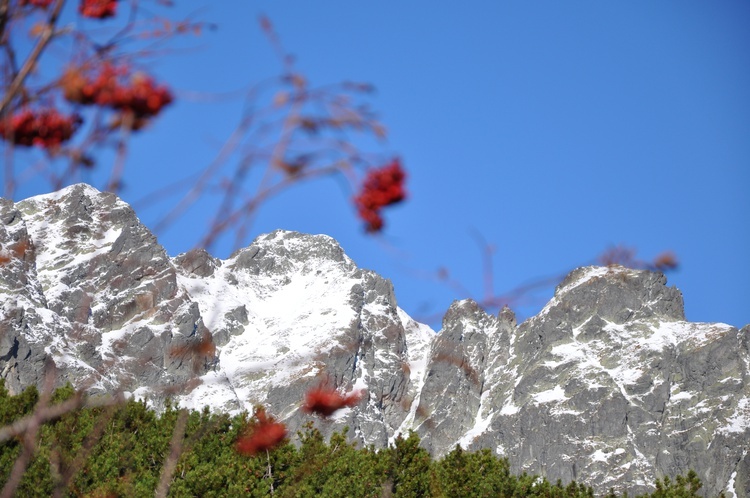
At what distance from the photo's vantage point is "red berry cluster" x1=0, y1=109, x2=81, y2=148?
4.22 metres

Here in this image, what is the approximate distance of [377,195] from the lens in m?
3.86

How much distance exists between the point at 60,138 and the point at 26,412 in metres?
31.4

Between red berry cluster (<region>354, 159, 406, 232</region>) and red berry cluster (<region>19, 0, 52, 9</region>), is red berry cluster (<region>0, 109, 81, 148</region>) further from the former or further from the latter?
red berry cluster (<region>354, 159, 406, 232</region>)

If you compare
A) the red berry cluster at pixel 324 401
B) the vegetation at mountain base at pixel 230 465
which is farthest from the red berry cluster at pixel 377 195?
the vegetation at mountain base at pixel 230 465

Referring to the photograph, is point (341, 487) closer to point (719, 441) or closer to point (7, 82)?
point (7, 82)

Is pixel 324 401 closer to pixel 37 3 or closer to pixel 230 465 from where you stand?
pixel 37 3

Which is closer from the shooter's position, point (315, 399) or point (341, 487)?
point (315, 399)

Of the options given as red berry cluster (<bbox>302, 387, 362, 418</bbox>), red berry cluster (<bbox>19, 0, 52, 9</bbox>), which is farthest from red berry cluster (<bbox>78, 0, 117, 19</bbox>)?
red berry cluster (<bbox>302, 387, 362, 418</bbox>)

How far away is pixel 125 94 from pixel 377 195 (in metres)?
1.05

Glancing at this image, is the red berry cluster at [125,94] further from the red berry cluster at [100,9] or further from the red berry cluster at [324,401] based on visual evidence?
the red berry cluster at [324,401]

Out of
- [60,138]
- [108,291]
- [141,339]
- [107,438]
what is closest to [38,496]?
[107,438]

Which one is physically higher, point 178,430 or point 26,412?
point 26,412

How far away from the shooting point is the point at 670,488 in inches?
1358

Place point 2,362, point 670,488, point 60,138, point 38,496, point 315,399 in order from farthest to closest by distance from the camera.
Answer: point 2,362 < point 670,488 < point 38,496 < point 315,399 < point 60,138
